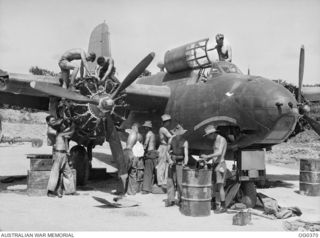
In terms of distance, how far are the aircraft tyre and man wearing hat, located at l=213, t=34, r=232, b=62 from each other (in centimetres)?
414

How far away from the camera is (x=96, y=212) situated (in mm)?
8047

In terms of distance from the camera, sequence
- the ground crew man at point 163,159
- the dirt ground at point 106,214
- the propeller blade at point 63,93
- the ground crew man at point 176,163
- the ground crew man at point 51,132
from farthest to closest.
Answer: the ground crew man at point 163,159, the ground crew man at point 51,132, the propeller blade at point 63,93, the ground crew man at point 176,163, the dirt ground at point 106,214

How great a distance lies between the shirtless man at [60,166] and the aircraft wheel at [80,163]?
1623 millimetres

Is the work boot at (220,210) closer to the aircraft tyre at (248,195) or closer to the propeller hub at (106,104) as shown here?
the aircraft tyre at (248,195)

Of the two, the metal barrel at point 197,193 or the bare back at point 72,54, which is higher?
the bare back at point 72,54

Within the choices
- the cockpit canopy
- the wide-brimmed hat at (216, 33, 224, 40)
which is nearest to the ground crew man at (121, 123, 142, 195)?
the cockpit canopy

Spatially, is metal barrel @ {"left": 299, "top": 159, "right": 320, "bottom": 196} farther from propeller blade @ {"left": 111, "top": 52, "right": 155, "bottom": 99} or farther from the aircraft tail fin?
the aircraft tail fin

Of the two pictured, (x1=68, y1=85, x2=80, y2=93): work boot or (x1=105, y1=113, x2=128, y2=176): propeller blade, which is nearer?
(x1=68, y1=85, x2=80, y2=93): work boot

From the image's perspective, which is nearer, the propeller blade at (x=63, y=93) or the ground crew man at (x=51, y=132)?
the propeller blade at (x=63, y=93)

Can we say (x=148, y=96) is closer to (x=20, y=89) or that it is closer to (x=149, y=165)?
(x=149, y=165)

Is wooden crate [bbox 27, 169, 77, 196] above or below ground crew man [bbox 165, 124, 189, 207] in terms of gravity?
below

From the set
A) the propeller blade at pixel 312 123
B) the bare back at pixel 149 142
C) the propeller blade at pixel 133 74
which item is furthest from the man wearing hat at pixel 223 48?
the bare back at pixel 149 142

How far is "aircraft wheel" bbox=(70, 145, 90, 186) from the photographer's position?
38.9 feet

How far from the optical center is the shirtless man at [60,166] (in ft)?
32.5
